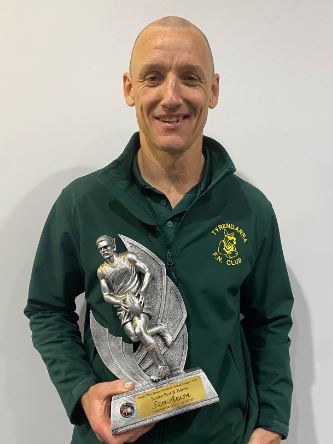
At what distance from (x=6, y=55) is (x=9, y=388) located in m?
0.81

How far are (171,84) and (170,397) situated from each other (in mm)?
538

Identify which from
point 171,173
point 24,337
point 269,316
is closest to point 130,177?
point 171,173

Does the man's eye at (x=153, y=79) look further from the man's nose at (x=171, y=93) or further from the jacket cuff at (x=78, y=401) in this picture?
the jacket cuff at (x=78, y=401)

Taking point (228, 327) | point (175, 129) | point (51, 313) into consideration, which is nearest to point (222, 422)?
point (228, 327)

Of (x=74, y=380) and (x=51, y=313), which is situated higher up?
(x=51, y=313)

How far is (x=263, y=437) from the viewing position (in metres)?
0.99

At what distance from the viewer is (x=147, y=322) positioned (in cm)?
88

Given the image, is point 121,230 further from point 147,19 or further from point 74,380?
point 147,19

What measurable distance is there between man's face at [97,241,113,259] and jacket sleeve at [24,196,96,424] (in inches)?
5.2

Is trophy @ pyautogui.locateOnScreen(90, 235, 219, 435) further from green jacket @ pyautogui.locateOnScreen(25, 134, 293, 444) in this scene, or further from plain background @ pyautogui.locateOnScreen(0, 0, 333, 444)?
plain background @ pyautogui.locateOnScreen(0, 0, 333, 444)

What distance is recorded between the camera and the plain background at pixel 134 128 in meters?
1.23

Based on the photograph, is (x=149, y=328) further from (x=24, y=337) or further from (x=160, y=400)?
(x=24, y=337)

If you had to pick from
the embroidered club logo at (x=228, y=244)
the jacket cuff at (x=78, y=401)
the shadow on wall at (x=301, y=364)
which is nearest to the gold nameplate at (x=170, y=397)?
the jacket cuff at (x=78, y=401)

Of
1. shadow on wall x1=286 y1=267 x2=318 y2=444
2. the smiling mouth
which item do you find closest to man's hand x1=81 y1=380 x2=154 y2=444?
the smiling mouth
